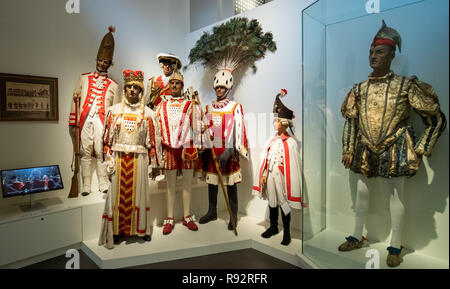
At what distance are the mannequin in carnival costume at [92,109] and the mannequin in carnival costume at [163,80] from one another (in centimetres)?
51

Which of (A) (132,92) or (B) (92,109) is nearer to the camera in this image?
(A) (132,92)

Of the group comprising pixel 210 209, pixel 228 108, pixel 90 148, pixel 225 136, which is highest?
pixel 228 108

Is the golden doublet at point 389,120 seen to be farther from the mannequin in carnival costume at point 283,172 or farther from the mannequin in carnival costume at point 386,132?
the mannequin in carnival costume at point 283,172

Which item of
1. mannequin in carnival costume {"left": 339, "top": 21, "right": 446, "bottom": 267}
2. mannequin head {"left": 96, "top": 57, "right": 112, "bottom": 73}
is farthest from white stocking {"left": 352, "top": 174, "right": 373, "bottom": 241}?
mannequin head {"left": 96, "top": 57, "right": 112, "bottom": 73}

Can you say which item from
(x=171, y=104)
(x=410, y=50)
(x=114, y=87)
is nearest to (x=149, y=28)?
(x=114, y=87)

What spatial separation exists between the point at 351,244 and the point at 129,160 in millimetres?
2102

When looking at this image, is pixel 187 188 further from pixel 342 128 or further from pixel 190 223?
pixel 342 128

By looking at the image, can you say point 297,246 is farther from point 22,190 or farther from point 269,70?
point 22,190

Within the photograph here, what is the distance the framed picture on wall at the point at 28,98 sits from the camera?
3104 mm

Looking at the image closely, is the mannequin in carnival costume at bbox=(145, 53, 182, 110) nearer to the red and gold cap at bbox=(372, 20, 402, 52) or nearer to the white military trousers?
the white military trousers

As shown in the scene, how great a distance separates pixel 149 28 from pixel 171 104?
1.91 m

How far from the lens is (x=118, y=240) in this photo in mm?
3000

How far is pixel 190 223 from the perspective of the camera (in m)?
3.42

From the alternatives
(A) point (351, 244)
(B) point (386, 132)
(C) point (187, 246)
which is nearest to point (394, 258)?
(A) point (351, 244)
